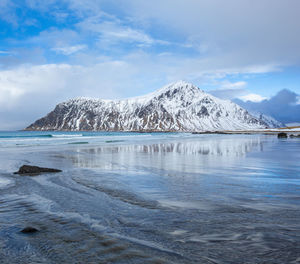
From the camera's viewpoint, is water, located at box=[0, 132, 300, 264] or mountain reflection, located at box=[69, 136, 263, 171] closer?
water, located at box=[0, 132, 300, 264]

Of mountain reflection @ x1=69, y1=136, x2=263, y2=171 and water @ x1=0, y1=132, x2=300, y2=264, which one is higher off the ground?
water @ x1=0, y1=132, x2=300, y2=264

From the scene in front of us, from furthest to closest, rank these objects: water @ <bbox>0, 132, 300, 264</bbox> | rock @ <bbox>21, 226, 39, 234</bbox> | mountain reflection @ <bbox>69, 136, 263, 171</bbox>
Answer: mountain reflection @ <bbox>69, 136, 263, 171</bbox>, rock @ <bbox>21, 226, 39, 234</bbox>, water @ <bbox>0, 132, 300, 264</bbox>

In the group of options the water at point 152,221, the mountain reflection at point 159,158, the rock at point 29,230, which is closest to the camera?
the water at point 152,221

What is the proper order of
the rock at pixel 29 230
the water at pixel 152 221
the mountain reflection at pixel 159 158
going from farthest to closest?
the mountain reflection at pixel 159 158 < the rock at pixel 29 230 < the water at pixel 152 221

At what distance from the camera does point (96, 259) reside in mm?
4051

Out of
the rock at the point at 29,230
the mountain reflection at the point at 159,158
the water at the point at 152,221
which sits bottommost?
the mountain reflection at the point at 159,158

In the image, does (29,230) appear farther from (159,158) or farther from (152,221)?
(159,158)

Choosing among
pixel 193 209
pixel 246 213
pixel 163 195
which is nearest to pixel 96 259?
pixel 193 209

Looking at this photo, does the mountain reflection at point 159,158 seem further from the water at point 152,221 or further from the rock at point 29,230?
the rock at point 29,230

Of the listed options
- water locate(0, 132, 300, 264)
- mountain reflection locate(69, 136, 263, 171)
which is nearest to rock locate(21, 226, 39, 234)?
water locate(0, 132, 300, 264)

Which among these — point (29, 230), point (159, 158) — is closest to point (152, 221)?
point (29, 230)

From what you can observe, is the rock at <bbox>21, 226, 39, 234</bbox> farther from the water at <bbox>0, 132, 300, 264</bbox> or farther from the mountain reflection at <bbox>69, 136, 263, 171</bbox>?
the mountain reflection at <bbox>69, 136, 263, 171</bbox>

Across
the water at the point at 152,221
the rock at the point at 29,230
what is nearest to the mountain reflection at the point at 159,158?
the water at the point at 152,221

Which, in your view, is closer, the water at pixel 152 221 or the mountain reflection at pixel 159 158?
the water at pixel 152 221
